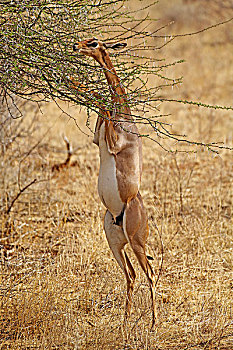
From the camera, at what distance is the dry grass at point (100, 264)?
3666mm

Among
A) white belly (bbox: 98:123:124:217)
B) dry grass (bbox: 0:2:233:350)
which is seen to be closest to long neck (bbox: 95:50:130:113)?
white belly (bbox: 98:123:124:217)

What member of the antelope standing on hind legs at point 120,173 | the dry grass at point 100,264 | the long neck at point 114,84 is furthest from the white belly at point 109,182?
the dry grass at point 100,264

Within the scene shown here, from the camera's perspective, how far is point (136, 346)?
137 inches

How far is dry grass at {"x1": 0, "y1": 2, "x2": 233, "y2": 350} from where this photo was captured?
12.0 feet

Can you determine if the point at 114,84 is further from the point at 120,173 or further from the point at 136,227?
the point at 136,227

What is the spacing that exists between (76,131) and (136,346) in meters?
6.52

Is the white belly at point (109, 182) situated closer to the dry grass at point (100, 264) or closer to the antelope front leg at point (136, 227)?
the antelope front leg at point (136, 227)

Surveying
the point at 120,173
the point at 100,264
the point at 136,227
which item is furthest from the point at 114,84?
the point at 100,264

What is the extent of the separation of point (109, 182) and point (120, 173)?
0.09 metres

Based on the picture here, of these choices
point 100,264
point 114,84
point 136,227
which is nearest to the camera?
point 114,84

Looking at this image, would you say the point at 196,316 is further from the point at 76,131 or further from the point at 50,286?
the point at 76,131

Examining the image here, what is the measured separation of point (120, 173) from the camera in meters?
3.35

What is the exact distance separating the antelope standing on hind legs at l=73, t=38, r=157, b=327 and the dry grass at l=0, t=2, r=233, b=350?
39cm

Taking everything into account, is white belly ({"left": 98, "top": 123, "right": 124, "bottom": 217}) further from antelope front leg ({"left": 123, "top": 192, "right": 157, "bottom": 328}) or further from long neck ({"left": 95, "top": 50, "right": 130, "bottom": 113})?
long neck ({"left": 95, "top": 50, "right": 130, "bottom": 113})
